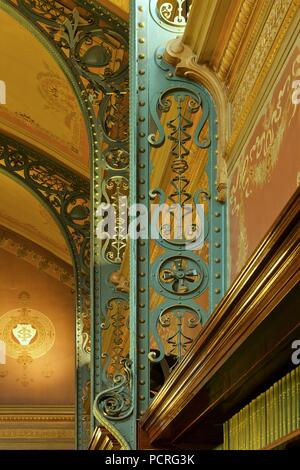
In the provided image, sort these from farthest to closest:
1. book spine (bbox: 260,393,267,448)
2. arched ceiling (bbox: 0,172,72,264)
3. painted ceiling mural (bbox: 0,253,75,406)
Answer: painted ceiling mural (bbox: 0,253,75,406)
arched ceiling (bbox: 0,172,72,264)
book spine (bbox: 260,393,267,448)

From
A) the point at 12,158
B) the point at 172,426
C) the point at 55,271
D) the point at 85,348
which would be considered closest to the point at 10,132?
the point at 12,158

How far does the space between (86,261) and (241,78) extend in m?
6.15

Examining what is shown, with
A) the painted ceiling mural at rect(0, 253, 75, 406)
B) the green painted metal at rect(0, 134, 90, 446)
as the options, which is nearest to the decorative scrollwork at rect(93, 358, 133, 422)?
the green painted metal at rect(0, 134, 90, 446)

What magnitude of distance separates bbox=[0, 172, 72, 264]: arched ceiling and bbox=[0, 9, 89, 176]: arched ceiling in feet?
6.09

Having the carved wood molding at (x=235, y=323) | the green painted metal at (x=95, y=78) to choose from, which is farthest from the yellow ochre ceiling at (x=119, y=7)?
the carved wood molding at (x=235, y=323)

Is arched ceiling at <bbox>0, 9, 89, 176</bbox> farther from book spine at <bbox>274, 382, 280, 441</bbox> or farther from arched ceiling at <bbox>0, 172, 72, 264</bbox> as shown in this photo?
book spine at <bbox>274, 382, 280, 441</bbox>

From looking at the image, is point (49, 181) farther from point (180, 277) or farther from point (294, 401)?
point (294, 401)

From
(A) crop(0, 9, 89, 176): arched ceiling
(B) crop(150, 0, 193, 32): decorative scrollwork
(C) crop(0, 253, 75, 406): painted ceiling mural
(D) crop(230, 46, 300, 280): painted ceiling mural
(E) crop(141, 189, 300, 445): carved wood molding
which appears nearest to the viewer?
(E) crop(141, 189, 300, 445): carved wood molding

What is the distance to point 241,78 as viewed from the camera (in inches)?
218

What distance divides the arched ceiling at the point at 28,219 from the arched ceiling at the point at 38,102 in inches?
73.1

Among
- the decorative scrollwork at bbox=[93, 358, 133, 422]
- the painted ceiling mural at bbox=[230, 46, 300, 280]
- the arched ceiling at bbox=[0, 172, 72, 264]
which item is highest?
the arched ceiling at bbox=[0, 172, 72, 264]

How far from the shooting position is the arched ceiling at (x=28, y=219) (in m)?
14.3

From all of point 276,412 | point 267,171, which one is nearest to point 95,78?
point 267,171

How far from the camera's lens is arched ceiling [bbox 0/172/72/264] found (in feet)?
46.9
